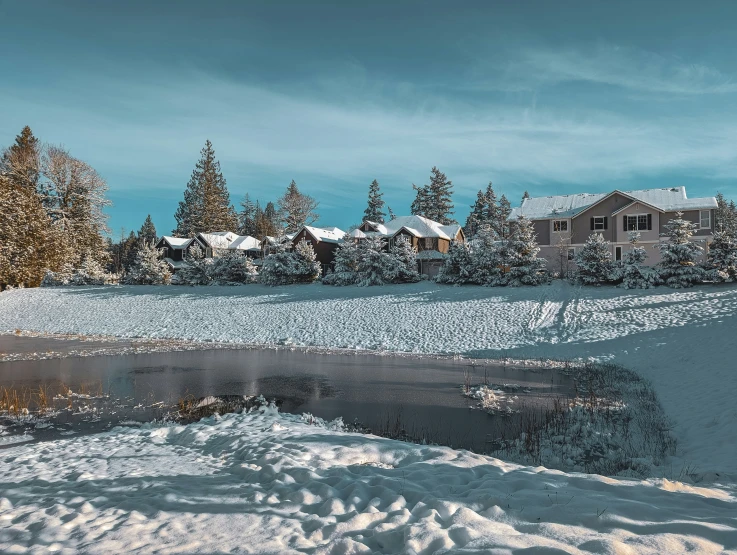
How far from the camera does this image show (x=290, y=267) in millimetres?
35625

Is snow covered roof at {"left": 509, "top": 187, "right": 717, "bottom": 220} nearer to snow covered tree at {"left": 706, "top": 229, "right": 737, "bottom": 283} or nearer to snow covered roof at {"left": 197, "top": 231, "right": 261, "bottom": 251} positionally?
snow covered tree at {"left": 706, "top": 229, "right": 737, "bottom": 283}

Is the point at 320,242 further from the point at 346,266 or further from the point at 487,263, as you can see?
the point at 487,263

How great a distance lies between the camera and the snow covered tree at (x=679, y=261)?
25.6 metres

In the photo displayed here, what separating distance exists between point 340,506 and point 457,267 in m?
28.0

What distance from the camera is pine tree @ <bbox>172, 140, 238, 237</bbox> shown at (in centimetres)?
6562

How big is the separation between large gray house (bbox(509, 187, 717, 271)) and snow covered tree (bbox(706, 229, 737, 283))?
10380mm

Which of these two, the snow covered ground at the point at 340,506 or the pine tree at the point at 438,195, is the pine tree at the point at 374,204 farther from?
the snow covered ground at the point at 340,506

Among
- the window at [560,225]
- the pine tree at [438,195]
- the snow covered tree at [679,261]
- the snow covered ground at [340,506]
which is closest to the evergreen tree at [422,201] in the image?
the pine tree at [438,195]

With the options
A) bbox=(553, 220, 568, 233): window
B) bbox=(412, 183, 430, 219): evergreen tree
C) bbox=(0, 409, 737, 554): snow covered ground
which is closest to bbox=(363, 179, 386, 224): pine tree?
bbox=(412, 183, 430, 219): evergreen tree

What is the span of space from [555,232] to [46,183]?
158 feet

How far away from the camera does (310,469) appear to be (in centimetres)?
596

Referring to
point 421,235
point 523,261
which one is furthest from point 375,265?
point 421,235

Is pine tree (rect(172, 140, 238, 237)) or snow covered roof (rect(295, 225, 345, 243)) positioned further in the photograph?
pine tree (rect(172, 140, 238, 237))

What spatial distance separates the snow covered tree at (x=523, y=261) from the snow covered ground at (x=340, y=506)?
24330 mm
